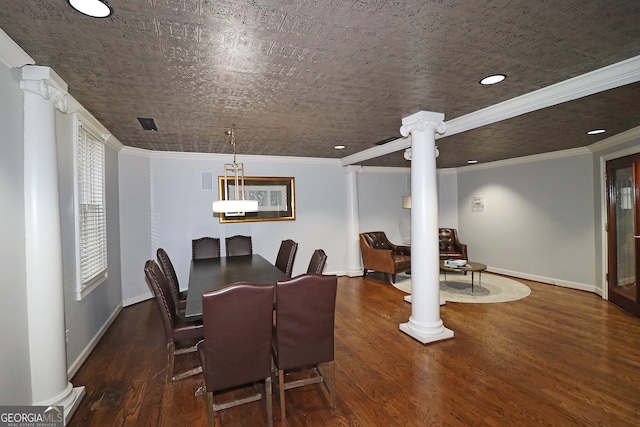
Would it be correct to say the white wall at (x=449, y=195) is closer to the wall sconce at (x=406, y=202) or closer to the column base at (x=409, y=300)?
the wall sconce at (x=406, y=202)

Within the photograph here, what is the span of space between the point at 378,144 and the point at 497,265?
3.93m

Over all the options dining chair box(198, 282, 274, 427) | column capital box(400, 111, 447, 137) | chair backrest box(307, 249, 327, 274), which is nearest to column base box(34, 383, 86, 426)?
dining chair box(198, 282, 274, 427)

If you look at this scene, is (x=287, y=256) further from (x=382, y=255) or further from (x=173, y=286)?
(x=382, y=255)

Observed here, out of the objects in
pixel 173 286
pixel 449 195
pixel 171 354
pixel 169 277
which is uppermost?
pixel 449 195

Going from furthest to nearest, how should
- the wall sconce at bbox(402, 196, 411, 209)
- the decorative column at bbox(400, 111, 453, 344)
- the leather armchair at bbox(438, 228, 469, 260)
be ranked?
the wall sconce at bbox(402, 196, 411, 209), the leather armchair at bbox(438, 228, 469, 260), the decorative column at bbox(400, 111, 453, 344)

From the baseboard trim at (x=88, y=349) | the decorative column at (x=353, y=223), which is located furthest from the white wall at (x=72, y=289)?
the decorative column at (x=353, y=223)

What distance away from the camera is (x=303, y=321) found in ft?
6.37

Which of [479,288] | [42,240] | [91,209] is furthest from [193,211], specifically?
[479,288]

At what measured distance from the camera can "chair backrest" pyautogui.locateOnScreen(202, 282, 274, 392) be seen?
1.66 m

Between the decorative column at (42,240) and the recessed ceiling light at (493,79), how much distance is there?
3081 millimetres

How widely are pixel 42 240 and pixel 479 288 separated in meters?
5.65

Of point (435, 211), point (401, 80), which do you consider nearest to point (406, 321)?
point (435, 211)

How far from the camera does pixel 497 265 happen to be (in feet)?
20.2

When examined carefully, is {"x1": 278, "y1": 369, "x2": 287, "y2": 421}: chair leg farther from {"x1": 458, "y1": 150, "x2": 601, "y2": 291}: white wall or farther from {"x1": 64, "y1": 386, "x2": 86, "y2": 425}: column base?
{"x1": 458, "y1": 150, "x2": 601, "y2": 291}: white wall
